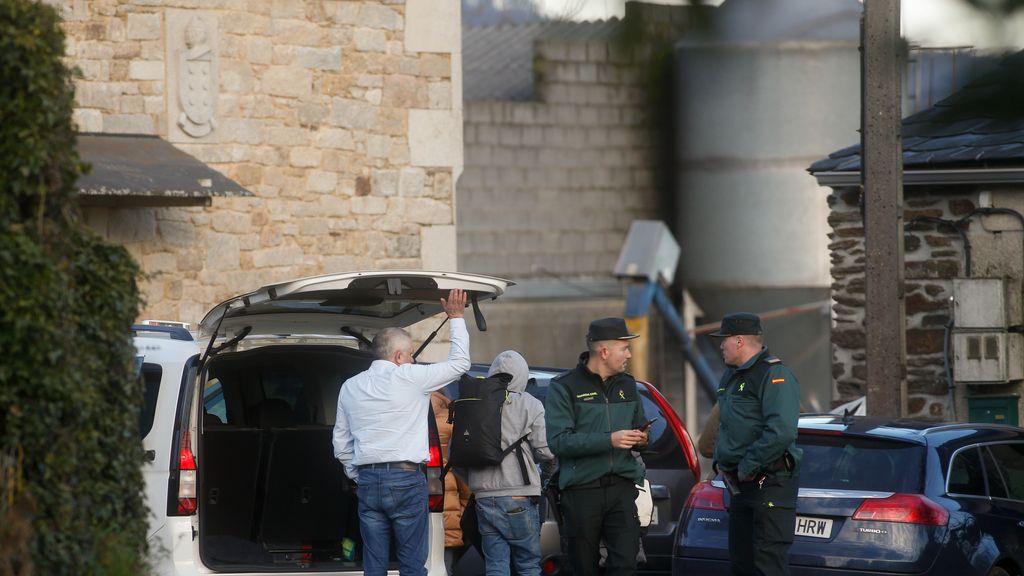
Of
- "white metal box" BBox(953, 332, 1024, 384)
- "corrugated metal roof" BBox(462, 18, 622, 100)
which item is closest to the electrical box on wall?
"white metal box" BBox(953, 332, 1024, 384)

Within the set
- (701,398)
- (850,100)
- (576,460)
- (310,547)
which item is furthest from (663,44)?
(701,398)

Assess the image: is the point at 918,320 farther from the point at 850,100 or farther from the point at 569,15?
the point at 569,15

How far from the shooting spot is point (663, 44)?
7.04 ft

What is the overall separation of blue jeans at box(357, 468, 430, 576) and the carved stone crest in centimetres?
611

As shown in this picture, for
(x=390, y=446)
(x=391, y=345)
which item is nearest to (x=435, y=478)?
(x=390, y=446)

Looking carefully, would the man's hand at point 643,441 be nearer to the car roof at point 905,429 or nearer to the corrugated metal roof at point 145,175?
the car roof at point 905,429

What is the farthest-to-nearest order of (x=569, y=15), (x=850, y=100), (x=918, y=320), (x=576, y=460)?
(x=850, y=100), (x=918, y=320), (x=576, y=460), (x=569, y=15)

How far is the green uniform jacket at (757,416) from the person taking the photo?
6.86 metres

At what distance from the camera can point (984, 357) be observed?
11.5 metres

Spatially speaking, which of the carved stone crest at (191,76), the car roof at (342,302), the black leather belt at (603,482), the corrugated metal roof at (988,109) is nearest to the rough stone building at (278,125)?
the carved stone crest at (191,76)

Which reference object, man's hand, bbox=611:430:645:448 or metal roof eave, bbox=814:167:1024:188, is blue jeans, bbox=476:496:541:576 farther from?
metal roof eave, bbox=814:167:1024:188

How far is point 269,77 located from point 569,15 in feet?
36.1

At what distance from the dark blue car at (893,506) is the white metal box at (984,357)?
143 inches

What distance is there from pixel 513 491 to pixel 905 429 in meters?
2.18
